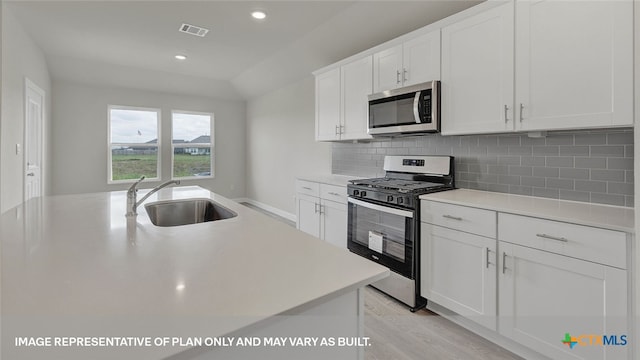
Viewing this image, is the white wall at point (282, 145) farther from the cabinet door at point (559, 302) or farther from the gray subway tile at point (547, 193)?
the cabinet door at point (559, 302)

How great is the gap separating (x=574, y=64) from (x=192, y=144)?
21.4ft

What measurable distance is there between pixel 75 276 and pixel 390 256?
2151 millimetres

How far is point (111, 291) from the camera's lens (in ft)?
2.54

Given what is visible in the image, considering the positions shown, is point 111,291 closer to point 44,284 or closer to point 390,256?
point 44,284

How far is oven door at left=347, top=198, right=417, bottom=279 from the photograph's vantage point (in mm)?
2371

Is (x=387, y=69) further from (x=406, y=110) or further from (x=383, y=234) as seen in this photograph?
(x=383, y=234)

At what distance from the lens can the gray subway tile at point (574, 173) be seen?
1.98 metres

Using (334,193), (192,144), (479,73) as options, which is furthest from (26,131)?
(479,73)

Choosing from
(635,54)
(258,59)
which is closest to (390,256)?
(635,54)

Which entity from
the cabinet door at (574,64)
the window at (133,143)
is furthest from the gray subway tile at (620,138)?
the window at (133,143)

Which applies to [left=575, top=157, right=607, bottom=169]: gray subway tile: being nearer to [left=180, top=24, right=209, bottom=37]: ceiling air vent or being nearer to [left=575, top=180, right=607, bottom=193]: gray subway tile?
[left=575, top=180, right=607, bottom=193]: gray subway tile

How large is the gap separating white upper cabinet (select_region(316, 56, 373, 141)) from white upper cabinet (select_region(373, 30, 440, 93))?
14cm

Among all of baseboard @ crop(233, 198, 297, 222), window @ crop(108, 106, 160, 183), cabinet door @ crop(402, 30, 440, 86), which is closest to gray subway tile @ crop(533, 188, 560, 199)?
cabinet door @ crop(402, 30, 440, 86)

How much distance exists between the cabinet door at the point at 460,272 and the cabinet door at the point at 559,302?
0.07m
